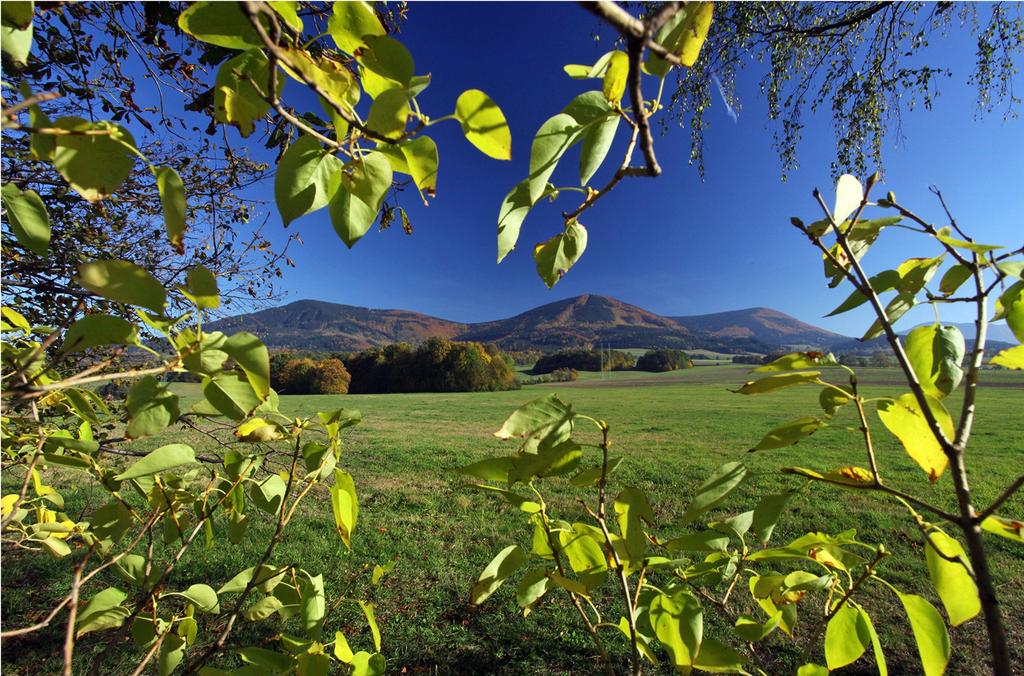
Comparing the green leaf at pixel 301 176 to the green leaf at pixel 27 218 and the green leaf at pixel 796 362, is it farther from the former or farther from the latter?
the green leaf at pixel 796 362

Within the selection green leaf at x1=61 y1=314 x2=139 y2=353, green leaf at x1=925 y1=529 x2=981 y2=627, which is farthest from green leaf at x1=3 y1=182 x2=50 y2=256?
green leaf at x1=925 y1=529 x2=981 y2=627

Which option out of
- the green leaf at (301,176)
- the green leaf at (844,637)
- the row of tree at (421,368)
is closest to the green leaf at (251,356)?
the green leaf at (301,176)

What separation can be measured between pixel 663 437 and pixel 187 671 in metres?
10.3

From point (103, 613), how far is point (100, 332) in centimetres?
49

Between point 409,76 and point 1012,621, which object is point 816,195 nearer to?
point 409,76

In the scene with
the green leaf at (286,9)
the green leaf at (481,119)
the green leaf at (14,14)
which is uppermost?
the green leaf at (14,14)

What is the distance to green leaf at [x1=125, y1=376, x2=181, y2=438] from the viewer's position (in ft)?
1.23

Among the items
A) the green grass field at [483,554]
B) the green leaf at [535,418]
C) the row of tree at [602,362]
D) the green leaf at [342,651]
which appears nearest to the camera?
the green leaf at [535,418]

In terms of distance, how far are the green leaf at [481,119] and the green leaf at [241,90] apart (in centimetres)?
16

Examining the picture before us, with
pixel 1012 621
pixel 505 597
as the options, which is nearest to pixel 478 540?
pixel 505 597

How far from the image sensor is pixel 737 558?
1.98 feet

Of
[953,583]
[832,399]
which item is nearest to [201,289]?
[832,399]

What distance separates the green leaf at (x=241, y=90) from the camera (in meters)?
0.34

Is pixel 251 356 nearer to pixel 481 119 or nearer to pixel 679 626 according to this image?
pixel 481 119
